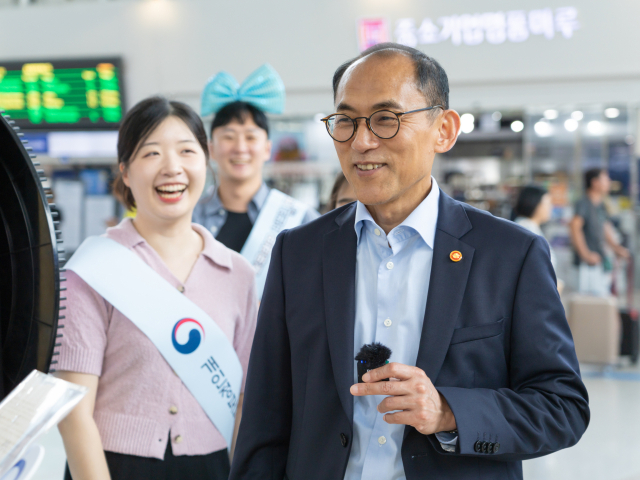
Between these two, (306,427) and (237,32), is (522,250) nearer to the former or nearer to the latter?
(306,427)

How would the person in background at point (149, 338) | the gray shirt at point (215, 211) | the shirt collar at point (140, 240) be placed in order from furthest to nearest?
the gray shirt at point (215, 211) < the shirt collar at point (140, 240) < the person in background at point (149, 338)

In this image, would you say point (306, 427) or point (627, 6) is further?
point (627, 6)

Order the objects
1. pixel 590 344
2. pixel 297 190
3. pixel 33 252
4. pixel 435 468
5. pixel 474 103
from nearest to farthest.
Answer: pixel 33 252
pixel 435 468
pixel 590 344
pixel 474 103
pixel 297 190

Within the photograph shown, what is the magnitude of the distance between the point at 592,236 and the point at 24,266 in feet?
18.8

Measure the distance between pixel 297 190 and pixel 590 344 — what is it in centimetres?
322

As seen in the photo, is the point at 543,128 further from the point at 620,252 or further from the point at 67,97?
the point at 67,97

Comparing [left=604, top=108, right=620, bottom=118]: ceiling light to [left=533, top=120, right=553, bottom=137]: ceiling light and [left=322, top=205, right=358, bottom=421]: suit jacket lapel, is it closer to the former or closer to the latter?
[left=533, top=120, right=553, bottom=137]: ceiling light

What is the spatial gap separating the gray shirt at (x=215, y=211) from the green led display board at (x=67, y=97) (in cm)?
395

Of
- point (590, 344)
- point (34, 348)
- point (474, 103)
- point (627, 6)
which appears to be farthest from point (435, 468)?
point (627, 6)

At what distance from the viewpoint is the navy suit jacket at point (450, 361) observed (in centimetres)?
107

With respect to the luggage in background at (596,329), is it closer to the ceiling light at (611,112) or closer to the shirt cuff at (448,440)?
the ceiling light at (611,112)

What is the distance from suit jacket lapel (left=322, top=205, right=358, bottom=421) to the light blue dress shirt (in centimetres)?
3

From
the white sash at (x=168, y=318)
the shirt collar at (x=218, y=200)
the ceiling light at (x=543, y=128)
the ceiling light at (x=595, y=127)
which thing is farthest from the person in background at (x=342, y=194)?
the ceiling light at (x=595, y=127)

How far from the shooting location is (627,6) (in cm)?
540
